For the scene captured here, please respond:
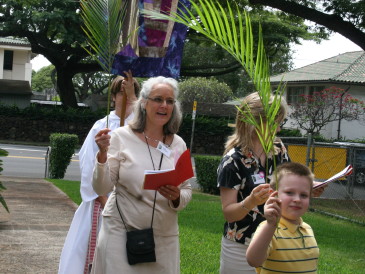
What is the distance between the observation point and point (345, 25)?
16.2 meters

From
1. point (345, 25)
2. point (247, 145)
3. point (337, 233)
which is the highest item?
point (345, 25)

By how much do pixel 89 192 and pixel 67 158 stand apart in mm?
13184

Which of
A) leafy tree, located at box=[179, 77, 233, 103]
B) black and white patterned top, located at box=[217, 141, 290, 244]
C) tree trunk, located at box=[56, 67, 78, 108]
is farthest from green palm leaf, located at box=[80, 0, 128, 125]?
leafy tree, located at box=[179, 77, 233, 103]

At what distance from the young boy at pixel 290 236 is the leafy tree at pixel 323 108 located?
27.2 meters

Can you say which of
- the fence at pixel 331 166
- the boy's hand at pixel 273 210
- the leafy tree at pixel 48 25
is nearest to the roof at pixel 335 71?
the leafy tree at pixel 48 25

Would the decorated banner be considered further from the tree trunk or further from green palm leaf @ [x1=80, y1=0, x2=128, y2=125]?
the tree trunk

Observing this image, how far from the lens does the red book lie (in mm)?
3763

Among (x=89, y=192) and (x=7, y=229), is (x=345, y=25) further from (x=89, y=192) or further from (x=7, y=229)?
(x=89, y=192)

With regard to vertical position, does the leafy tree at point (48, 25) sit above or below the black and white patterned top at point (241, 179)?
above

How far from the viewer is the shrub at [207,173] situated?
17297mm

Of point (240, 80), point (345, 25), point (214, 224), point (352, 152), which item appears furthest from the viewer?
point (240, 80)

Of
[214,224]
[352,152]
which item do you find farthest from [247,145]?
[352,152]

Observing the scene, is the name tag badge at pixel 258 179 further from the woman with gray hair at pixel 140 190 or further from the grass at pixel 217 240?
the grass at pixel 217 240

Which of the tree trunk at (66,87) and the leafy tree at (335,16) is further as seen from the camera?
the tree trunk at (66,87)
